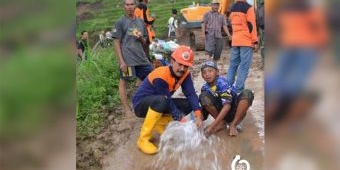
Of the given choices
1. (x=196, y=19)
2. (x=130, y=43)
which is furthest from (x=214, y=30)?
(x=130, y=43)

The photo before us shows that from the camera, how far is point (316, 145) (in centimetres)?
292

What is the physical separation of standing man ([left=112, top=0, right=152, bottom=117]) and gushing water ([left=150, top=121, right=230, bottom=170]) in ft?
1.14

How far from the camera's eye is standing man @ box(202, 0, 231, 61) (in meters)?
3.20

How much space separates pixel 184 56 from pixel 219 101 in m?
0.28

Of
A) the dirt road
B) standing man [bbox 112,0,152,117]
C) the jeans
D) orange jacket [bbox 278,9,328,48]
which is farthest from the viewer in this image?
standing man [bbox 112,0,152,117]

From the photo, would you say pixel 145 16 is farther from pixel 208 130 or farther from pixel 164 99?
pixel 208 130

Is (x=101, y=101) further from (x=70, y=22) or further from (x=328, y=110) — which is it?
(x=328, y=110)

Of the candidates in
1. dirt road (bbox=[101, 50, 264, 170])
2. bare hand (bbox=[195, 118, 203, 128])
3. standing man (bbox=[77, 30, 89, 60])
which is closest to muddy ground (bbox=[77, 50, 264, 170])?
dirt road (bbox=[101, 50, 264, 170])

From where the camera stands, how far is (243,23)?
314 centimetres

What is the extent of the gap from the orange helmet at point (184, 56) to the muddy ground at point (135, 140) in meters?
0.08

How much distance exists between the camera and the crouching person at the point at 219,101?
3.10m

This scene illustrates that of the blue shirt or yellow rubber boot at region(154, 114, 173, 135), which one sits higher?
the blue shirt

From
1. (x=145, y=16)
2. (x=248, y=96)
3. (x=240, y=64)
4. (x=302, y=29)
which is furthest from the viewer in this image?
(x=145, y=16)

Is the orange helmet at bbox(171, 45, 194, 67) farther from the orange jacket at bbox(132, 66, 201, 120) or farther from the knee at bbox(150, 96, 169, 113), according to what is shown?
the knee at bbox(150, 96, 169, 113)
